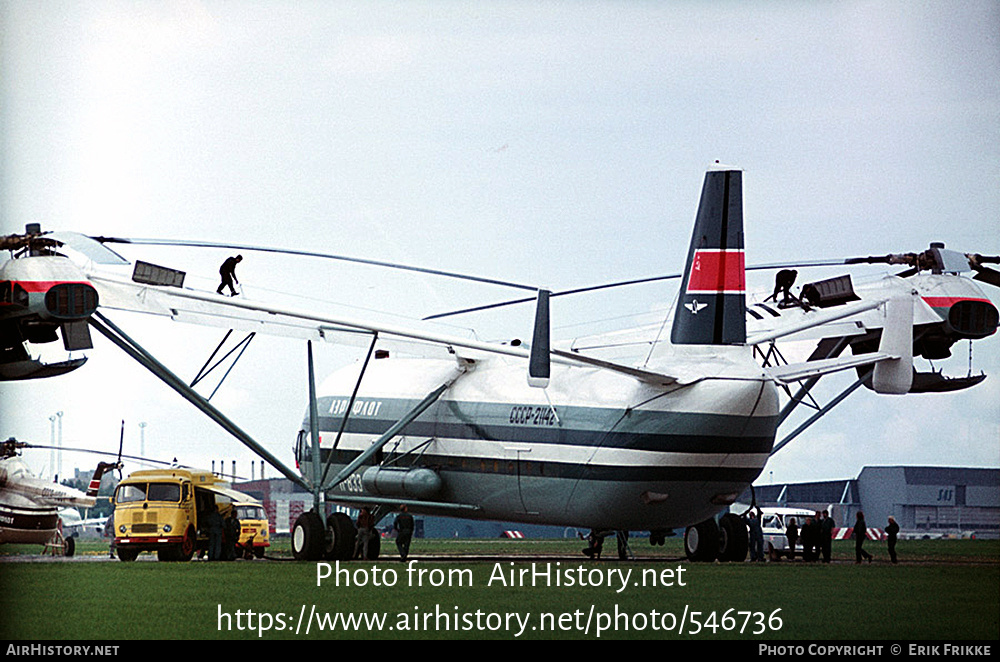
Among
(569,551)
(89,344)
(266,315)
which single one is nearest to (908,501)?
(569,551)

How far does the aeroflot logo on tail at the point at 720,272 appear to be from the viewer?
2505 centimetres

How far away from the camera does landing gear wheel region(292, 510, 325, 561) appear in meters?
28.7

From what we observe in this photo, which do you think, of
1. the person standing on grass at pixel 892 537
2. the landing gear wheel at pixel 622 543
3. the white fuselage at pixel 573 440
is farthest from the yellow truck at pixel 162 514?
the person standing on grass at pixel 892 537

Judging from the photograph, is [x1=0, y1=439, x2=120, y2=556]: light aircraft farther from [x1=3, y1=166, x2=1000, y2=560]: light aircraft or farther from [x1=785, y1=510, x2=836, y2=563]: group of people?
[x1=785, y1=510, x2=836, y2=563]: group of people

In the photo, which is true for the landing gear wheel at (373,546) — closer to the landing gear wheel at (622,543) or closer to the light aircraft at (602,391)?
the light aircraft at (602,391)

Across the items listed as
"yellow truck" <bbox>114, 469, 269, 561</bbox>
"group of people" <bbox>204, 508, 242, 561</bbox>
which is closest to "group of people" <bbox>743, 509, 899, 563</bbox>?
"group of people" <bbox>204, 508, 242, 561</bbox>

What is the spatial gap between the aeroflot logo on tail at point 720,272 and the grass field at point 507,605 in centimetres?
487

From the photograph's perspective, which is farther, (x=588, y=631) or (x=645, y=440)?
(x=645, y=440)

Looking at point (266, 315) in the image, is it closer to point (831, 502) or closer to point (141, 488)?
point (141, 488)

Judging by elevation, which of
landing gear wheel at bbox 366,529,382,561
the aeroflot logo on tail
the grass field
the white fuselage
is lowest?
landing gear wheel at bbox 366,529,382,561

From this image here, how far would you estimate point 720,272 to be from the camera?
25.1m

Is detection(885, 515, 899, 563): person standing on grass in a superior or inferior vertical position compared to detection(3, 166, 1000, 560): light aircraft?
inferior

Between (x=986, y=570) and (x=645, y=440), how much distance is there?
594 cm
